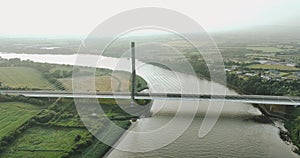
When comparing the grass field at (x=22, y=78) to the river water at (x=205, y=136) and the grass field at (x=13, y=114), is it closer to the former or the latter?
the grass field at (x=13, y=114)

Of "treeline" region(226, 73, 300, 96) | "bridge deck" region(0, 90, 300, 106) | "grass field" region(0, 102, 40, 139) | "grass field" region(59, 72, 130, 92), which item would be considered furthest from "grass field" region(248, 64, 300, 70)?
"grass field" region(0, 102, 40, 139)

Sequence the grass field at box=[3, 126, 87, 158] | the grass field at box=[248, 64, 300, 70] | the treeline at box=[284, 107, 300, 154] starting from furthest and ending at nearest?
1. the grass field at box=[248, 64, 300, 70]
2. the treeline at box=[284, 107, 300, 154]
3. the grass field at box=[3, 126, 87, 158]

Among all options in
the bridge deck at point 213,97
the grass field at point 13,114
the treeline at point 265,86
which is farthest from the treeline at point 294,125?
the grass field at point 13,114

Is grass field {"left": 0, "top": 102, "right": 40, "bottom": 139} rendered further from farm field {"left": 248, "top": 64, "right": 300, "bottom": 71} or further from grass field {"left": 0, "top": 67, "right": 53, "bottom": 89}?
farm field {"left": 248, "top": 64, "right": 300, "bottom": 71}

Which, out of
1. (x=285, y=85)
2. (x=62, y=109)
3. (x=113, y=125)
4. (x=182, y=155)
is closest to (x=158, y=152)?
(x=182, y=155)

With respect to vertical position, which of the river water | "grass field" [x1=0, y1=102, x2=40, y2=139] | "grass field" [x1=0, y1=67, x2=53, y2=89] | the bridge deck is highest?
"grass field" [x1=0, y1=67, x2=53, y2=89]

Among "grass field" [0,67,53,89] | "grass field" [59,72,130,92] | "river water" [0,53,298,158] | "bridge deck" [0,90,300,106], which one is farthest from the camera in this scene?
"grass field" [0,67,53,89]

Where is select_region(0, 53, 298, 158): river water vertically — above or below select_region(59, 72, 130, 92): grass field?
below

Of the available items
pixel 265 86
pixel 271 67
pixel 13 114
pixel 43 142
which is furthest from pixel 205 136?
pixel 271 67
